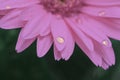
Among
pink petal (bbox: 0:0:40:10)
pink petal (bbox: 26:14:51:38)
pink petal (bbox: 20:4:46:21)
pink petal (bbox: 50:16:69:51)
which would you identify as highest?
pink petal (bbox: 0:0:40:10)

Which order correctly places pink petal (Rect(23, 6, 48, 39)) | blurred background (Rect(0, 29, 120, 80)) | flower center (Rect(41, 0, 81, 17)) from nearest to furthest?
pink petal (Rect(23, 6, 48, 39)) → flower center (Rect(41, 0, 81, 17)) → blurred background (Rect(0, 29, 120, 80))

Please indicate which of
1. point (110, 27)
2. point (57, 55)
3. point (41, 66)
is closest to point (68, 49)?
point (57, 55)

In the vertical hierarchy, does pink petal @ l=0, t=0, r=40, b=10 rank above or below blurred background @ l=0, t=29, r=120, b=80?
above

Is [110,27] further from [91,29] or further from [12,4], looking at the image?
[12,4]

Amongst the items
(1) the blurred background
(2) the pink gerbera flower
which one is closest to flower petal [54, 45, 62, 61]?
(2) the pink gerbera flower

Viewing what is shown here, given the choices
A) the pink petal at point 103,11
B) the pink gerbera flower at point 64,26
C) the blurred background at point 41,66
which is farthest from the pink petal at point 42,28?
the blurred background at point 41,66

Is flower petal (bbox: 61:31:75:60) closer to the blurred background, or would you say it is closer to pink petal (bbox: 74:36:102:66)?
pink petal (bbox: 74:36:102:66)

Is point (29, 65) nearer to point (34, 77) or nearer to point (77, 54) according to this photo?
point (34, 77)

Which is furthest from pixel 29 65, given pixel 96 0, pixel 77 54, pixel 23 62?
pixel 96 0
